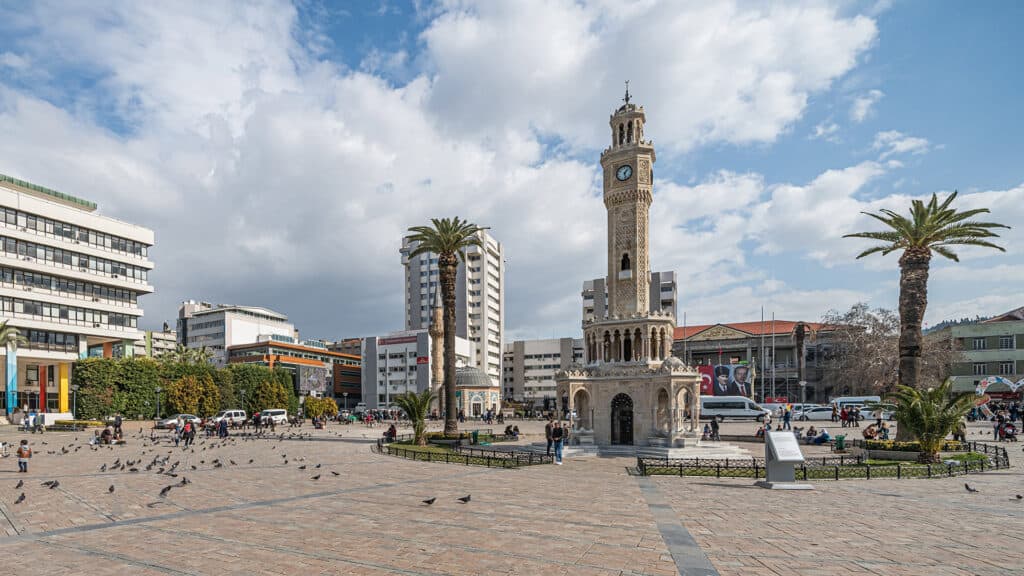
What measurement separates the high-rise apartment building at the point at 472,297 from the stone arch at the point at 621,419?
8886cm

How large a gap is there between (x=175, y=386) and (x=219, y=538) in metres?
54.8

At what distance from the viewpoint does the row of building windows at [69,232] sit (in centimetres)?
Result: 5784

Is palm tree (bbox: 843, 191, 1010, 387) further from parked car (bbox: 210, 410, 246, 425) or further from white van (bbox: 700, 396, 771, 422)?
parked car (bbox: 210, 410, 246, 425)

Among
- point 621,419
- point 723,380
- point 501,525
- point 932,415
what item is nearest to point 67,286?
point 621,419

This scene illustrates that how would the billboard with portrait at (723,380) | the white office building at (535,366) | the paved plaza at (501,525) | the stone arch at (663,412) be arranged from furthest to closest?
the white office building at (535,366), the billboard with portrait at (723,380), the stone arch at (663,412), the paved plaza at (501,525)

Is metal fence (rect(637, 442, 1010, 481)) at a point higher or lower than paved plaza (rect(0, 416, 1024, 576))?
lower

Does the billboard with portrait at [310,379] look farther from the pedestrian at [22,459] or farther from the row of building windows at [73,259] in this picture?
the pedestrian at [22,459]

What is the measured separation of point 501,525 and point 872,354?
253 feet

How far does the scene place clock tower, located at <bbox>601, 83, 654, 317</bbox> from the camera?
3819cm

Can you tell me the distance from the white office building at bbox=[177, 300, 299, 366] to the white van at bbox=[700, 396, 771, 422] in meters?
80.2

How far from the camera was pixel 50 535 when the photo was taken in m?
13.2

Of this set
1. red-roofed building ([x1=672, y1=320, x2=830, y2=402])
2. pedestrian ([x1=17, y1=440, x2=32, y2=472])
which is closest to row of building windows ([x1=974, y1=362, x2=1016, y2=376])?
red-roofed building ([x1=672, y1=320, x2=830, y2=402])

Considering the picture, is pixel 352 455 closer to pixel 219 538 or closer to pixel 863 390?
pixel 219 538

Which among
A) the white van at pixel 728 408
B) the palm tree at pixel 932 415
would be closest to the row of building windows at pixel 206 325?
the white van at pixel 728 408
